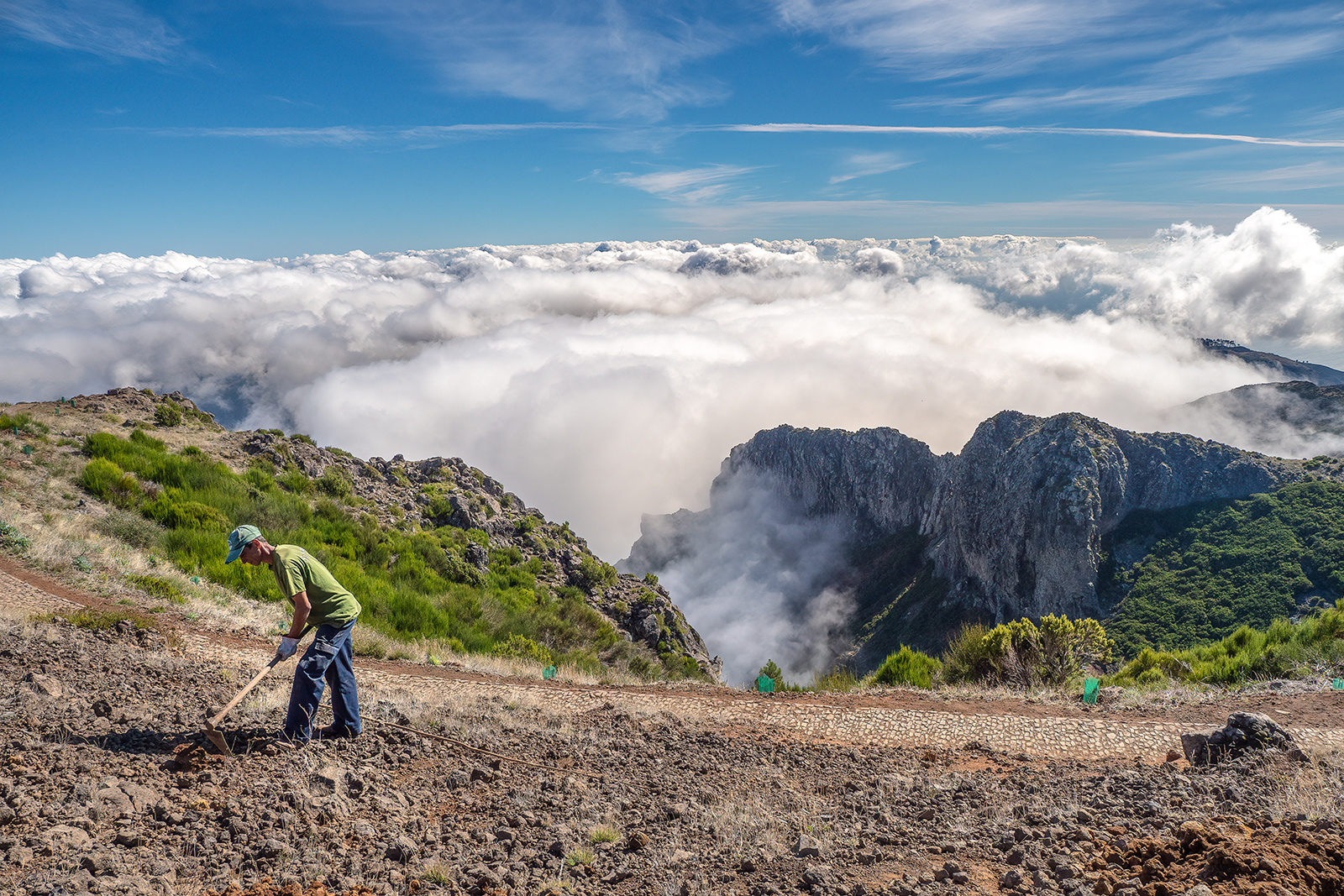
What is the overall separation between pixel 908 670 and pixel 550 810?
937 centimetres

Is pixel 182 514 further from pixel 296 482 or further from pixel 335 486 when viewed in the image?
pixel 335 486

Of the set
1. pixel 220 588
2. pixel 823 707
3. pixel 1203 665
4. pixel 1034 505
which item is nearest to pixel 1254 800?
pixel 823 707

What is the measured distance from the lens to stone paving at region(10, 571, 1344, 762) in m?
8.53

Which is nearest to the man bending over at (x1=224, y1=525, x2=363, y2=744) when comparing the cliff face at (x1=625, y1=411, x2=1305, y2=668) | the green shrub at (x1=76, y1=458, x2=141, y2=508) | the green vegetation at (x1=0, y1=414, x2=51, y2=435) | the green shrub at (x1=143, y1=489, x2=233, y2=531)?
the green shrub at (x1=143, y1=489, x2=233, y2=531)

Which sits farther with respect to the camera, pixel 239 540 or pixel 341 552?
pixel 341 552

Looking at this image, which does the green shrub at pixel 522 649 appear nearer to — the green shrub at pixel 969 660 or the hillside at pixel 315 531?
the hillside at pixel 315 531

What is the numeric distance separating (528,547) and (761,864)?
22.7m

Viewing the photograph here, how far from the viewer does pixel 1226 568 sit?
6312cm

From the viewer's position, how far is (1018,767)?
24.5 feet

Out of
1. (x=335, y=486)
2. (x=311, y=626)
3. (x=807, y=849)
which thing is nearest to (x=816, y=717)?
(x=807, y=849)

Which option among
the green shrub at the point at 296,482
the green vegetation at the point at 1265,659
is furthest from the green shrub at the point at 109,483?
the green vegetation at the point at 1265,659

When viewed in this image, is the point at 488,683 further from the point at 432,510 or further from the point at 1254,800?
the point at 432,510

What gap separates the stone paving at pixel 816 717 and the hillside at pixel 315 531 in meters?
1.99

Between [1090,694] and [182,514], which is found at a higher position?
[182,514]
